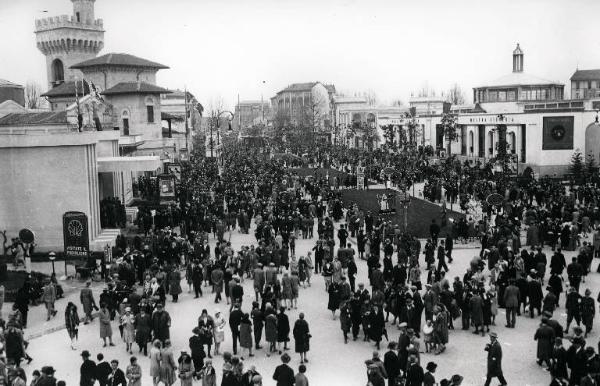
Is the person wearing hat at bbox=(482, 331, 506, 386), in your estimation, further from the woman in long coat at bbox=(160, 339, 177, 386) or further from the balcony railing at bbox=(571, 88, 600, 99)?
the balcony railing at bbox=(571, 88, 600, 99)

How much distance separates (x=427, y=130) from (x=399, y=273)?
51.5 meters

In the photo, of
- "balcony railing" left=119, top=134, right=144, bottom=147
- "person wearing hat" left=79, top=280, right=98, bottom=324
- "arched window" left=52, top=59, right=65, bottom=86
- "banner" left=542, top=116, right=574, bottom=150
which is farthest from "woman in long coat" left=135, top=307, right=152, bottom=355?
"arched window" left=52, top=59, right=65, bottom=86

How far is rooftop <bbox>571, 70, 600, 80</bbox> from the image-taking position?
90.0 m

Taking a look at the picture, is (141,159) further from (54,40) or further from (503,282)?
(54,40)

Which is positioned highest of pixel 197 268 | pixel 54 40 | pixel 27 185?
pixel 54 40

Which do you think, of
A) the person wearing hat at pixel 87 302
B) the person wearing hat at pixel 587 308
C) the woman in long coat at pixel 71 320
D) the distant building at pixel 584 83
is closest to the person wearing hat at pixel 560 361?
the person wearing hat at pixel 587 308

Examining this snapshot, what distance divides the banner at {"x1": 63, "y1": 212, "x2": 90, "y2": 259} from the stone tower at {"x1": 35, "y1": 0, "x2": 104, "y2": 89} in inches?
1684

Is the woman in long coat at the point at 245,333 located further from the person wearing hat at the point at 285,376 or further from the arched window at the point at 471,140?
the arched window at the point at 471,140

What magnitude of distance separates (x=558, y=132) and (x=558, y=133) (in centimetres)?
7

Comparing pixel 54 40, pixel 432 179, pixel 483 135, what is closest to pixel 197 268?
pixel 432 179

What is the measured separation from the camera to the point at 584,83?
9094 centimetres

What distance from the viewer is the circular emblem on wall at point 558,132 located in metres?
45.9

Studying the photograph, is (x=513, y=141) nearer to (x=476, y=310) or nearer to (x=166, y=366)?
(x=476, y=310)

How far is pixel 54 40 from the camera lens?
60.6 m
